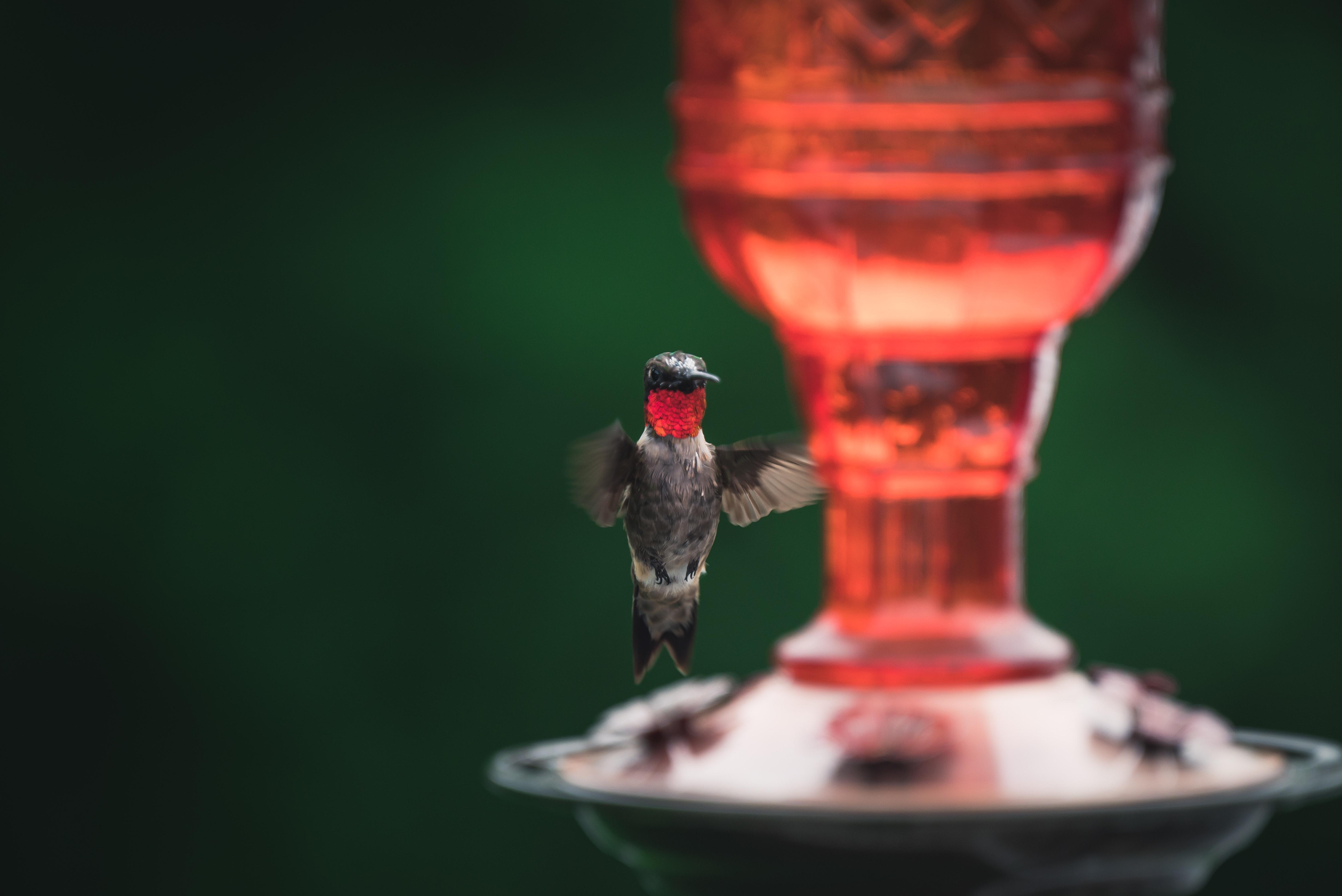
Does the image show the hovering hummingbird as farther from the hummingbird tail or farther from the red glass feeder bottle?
the red glass feeder bottle

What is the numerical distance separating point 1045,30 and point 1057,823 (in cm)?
45

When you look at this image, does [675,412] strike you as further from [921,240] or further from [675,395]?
[921,240]

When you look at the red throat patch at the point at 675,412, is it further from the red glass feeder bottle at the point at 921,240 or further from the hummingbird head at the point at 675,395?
the red glass feeder bottle at the point at 921,240

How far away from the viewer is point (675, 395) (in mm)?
1557

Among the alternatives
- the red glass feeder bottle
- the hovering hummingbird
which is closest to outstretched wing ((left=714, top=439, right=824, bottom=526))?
the hovering hummingbird

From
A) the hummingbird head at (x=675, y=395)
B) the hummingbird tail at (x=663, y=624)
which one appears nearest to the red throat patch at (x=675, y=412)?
the hummingbird head at (x=675, y=395)

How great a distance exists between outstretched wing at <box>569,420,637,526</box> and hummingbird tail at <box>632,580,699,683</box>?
0.39 feet

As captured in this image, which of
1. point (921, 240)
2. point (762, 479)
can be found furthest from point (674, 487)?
point (921, 240)

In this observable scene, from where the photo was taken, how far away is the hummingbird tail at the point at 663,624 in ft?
5.58

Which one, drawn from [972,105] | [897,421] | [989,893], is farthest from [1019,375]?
[989,893]

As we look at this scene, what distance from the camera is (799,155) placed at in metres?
1.24

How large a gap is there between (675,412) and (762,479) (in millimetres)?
85

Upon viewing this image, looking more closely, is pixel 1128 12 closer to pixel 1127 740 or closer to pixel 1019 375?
pixel 1019 375

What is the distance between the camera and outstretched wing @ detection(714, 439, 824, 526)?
152 cm
